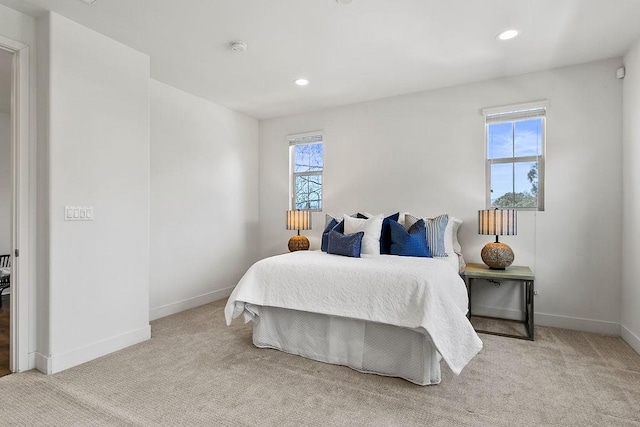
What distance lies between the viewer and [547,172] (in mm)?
3492

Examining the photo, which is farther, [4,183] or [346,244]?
[4,183]

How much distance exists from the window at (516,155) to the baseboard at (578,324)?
3.67ft

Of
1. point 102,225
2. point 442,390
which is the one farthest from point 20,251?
point 442,390

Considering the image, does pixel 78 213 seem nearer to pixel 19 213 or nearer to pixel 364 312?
pixel 19 213

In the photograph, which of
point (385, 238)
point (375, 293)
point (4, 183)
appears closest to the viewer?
point (375, 293)

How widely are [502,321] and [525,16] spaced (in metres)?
2.87

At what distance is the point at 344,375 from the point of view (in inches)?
95.0

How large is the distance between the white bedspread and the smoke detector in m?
1.90

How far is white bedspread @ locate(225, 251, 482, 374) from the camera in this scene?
2186mm

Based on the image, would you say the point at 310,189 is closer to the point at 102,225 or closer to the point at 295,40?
the point at 295,40

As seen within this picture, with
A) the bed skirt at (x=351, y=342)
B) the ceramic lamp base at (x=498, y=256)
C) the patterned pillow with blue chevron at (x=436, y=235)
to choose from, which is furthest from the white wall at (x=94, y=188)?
the ceramic lamp base at (x=498, y=256)

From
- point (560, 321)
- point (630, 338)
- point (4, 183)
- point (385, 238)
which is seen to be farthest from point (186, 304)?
point (630, 338)

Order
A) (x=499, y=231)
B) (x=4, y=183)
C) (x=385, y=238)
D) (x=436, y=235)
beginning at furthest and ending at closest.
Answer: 1. (x=4, y=183)
2. (x=385, y=238)
3. (x=436, y=235)
4. (x=499, y=231)

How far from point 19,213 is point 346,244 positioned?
8.42 ft
